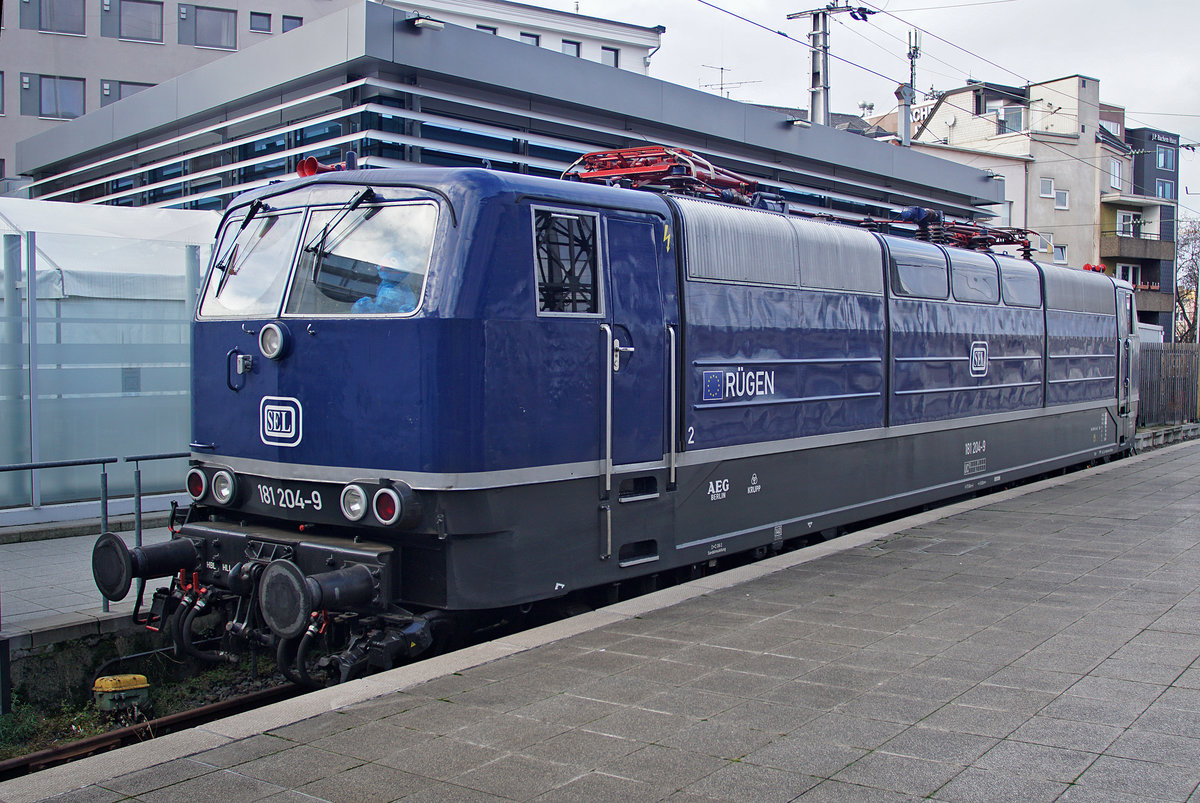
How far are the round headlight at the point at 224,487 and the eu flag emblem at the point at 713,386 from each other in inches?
127

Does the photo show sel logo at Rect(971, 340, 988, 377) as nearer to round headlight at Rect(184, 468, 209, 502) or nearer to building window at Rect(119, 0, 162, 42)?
round headlight at Rect(184, 468, 209, 502)

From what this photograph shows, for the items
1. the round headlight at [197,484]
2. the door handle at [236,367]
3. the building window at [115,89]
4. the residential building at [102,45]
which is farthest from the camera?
the building window at [115,89]

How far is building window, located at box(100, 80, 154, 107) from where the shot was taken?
36156 mm

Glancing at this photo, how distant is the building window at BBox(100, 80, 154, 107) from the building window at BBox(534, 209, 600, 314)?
35.1 metres

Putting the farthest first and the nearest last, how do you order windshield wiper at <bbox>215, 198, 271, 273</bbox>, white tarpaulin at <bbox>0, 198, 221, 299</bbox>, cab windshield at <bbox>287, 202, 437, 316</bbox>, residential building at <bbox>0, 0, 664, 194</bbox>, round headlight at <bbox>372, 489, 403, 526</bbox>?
residential building at <bbox>0, 0, 664, 194</bbox> → white tarpaulin at <bbox>0, 198, 221, 299</bbox> → windshield wiper at <bbox>215, 198, 271, 273</bbox> → cab windshield at <bbox>287, 202, 437, 316</bbox> → round headlight at <bbox>372, 489, 403, 526</bbox>

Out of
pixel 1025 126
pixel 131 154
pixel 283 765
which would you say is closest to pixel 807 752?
pixel 283 765

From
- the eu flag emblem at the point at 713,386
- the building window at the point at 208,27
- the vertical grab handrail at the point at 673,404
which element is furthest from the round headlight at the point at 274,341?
the building window at the point at 208,27

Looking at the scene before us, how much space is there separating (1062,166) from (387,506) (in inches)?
1774

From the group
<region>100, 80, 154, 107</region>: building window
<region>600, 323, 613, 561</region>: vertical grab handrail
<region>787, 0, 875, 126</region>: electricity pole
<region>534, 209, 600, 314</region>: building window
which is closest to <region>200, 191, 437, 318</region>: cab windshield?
<region>534, 209, 600, 314</region>: building window

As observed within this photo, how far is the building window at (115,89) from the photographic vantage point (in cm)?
3616

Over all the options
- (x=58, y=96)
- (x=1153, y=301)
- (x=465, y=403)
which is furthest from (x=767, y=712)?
(x=1153, y=301)

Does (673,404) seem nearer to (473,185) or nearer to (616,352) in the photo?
(616,352)

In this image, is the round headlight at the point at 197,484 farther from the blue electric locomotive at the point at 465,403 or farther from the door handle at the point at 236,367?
the door handle at the point at 236,367

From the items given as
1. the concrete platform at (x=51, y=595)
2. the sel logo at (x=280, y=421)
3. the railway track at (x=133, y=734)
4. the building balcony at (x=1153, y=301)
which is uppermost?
the building balcony at (x=1153, y=301)
